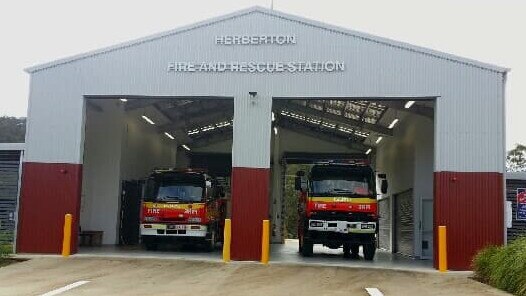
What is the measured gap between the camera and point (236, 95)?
57.2 ft

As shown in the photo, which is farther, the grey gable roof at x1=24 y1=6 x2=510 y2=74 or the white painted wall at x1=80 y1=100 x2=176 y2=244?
the white painted wall at x1=80 y1=100 x2=176 y2=244

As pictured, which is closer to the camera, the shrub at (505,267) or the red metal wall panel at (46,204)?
the shrub at (505,267)

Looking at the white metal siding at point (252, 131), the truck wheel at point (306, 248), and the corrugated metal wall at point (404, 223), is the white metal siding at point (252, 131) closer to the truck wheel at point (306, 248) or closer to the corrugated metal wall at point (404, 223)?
the truck wheel at point (306, 248)

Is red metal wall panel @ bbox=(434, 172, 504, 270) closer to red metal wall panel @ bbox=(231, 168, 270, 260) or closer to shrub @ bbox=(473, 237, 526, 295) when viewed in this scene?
shrub @ bbox=(473, 237, 526, 295)

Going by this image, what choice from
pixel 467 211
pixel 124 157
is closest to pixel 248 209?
pixel 467 211

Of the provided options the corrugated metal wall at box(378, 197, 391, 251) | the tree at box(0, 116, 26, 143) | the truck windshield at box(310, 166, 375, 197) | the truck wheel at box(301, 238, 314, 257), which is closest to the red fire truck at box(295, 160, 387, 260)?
the truck windshield at box(310, 166, 375, 197)

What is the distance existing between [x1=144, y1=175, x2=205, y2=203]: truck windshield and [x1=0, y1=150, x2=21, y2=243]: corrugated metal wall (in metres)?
3.73

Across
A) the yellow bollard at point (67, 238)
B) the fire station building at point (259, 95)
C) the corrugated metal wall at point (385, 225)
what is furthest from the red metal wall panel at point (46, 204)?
the corrugated metal wall at point (385, 225)

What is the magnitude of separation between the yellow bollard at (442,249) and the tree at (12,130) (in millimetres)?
41817

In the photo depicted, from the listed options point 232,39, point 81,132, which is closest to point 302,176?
point 232,39

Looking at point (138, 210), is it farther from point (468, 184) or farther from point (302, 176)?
point (468, 184)

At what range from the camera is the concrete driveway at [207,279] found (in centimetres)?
1191

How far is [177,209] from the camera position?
19141mm

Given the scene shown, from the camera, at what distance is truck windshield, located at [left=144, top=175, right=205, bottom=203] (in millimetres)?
19422
